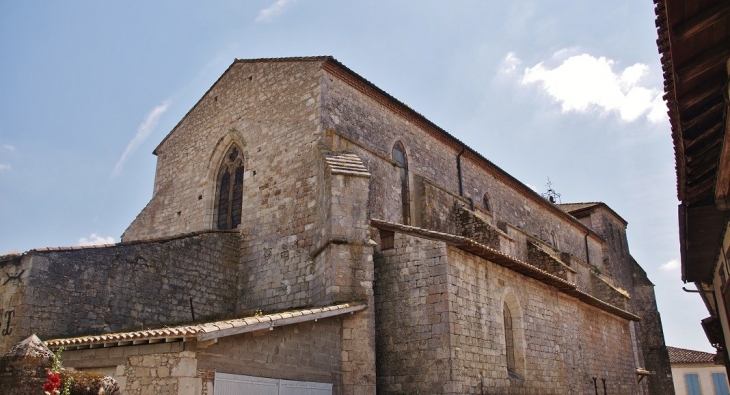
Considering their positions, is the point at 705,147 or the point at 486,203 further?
the point at 486,203

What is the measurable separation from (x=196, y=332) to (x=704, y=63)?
277 inches

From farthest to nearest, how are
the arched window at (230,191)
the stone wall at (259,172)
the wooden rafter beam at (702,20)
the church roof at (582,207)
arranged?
the church roof at (582,207)
the arched window at (230,191)
the stone wall at (259,172)
the wooden rafter beam at (702,20)

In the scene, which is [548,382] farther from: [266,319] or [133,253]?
[133,253]

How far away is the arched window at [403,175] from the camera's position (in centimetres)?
1608

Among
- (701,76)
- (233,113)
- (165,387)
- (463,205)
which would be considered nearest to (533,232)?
(463,205)

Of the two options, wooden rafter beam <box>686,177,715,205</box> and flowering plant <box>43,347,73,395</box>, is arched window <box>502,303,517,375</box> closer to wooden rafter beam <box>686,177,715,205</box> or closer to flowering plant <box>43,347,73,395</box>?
wooden rafter beam <box>686,177,715,205</box>

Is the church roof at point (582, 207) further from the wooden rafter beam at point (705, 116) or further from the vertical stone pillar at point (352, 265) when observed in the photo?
the wooden rafter beam at point (705, 116)

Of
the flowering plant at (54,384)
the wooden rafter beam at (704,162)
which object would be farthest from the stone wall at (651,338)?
the flowering plant at (54,384)

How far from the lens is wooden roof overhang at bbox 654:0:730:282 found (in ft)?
13.6

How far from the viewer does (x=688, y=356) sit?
124 feet

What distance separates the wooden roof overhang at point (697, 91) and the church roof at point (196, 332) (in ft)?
20.5

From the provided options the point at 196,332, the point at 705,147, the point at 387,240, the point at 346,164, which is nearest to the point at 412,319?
the point at 387,240

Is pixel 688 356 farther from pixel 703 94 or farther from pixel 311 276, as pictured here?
pixel 703 94

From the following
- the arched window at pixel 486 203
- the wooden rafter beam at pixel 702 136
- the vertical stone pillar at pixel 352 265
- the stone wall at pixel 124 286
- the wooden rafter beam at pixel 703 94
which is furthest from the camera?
the arched window at pixel 486 203
